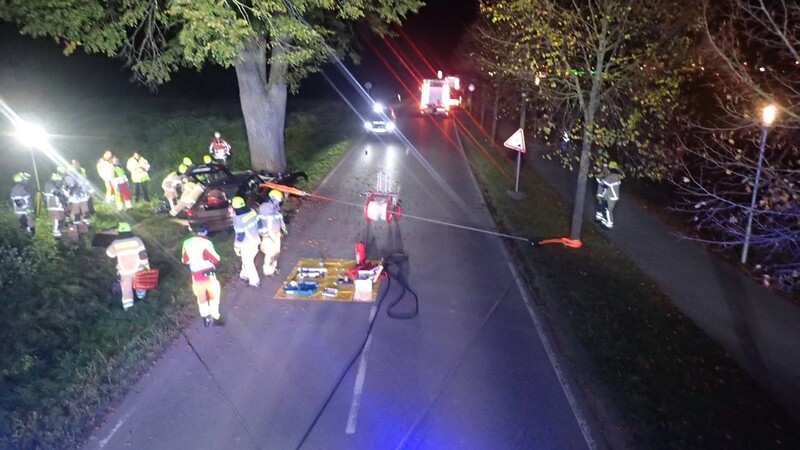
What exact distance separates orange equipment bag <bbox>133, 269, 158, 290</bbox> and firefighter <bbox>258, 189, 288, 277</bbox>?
187cm

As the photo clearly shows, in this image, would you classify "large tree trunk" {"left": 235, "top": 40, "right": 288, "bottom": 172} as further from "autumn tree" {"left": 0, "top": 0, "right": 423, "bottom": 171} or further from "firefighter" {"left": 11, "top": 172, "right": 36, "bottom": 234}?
"firefighter" {"left": 11, "top": 172, "right": 36, "bottom": 234}

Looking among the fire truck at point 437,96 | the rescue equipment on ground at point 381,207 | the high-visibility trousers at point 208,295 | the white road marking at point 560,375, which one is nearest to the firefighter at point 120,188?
the rescue equipment on ground at point 381,207

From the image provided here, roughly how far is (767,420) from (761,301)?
12.8 ft

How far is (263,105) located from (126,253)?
9975 millimetres

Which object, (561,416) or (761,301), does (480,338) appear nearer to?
(561,416)

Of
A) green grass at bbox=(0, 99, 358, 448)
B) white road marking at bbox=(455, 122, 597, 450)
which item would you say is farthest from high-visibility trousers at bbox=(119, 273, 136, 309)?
white road marking at bbox=(455, 122, 597, 450)

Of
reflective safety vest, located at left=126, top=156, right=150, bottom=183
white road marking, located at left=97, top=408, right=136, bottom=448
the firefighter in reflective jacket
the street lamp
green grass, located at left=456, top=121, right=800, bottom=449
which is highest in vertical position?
the street lamp

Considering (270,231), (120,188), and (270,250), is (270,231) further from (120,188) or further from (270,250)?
(120,188)

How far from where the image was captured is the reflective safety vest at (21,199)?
11.6 meters

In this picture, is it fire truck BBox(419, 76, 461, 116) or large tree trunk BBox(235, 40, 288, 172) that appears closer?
large tree trunk BBox(235, 40, 288, 172)

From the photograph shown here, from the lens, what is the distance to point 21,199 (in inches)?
458

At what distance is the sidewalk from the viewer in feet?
25.3

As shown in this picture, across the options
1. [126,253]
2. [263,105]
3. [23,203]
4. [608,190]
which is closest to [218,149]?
[263,105]

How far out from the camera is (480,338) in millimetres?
8430
